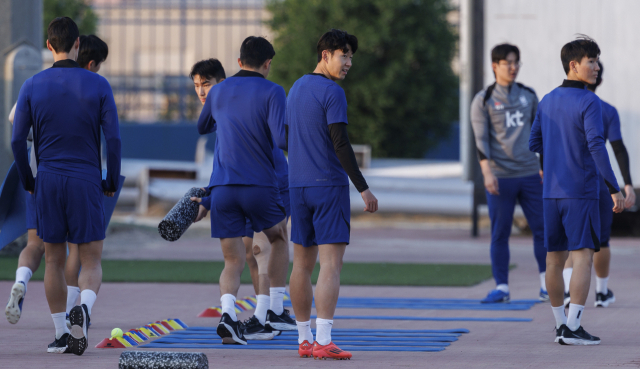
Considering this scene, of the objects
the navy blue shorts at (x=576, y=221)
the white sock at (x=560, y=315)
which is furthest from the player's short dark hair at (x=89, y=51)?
the white sock at (x=560, y=315)

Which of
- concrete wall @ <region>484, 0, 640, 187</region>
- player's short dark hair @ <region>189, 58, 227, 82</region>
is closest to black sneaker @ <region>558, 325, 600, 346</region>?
player's short dark hair @ <region>189, 58, 227, 82</region>

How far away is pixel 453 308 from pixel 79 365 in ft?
11.3

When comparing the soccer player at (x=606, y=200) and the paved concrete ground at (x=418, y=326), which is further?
the soccer player at (x=606, y=200)

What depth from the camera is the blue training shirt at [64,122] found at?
5.24 m

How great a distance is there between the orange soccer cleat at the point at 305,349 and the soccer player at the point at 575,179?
168 centimetres

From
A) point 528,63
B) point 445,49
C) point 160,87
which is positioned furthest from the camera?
point 160,87

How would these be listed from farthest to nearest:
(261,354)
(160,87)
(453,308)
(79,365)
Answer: (160,87) < (453,308) < (261,354) < (79,365)

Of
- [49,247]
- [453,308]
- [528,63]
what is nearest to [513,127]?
[453,308]

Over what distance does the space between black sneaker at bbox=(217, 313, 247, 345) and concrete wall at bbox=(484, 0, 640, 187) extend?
9.01m

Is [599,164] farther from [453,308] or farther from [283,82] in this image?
[283,82]

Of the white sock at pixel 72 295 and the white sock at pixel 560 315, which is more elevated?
the white sock at pixel 72 295

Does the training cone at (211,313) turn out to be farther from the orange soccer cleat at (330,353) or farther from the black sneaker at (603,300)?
the black sneaker at (603,300)

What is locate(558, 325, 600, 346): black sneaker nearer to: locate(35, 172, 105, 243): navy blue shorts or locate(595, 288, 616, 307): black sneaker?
locate(595, 288, 616, 307): black sneaker

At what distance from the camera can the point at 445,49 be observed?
26922mm
